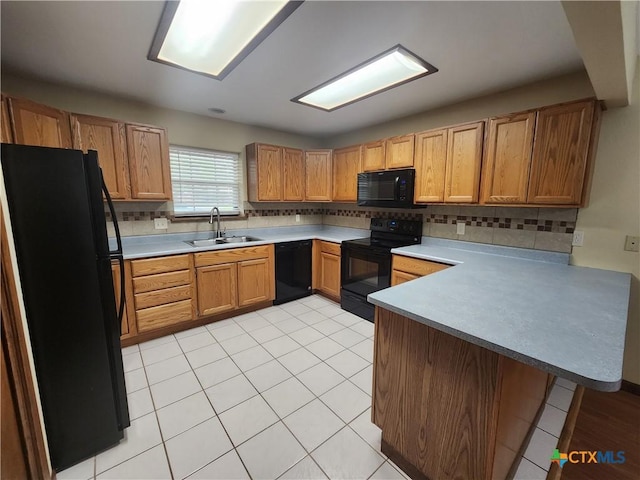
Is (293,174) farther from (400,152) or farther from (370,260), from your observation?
(370,260)

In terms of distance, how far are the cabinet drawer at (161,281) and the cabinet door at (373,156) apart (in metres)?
2.38

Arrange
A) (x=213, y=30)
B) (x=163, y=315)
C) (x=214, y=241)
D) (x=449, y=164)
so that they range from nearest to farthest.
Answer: (x=213, y=30), (x=449, y=164), (x=163, y=315), (x=214, y=241)

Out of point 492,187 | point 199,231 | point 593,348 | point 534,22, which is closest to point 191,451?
point 593,348

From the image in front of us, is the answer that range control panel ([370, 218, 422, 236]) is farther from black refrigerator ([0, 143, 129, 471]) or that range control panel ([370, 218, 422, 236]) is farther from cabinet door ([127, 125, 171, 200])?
black refrigerator ([0, 143, 129, 471])

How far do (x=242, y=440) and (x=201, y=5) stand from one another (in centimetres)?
243

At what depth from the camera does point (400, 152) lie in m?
2.99

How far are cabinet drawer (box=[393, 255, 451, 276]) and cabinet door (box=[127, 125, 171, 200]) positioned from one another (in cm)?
247

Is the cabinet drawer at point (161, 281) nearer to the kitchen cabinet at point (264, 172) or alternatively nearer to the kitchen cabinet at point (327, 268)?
the kitchen cabinet at point (264, 172)

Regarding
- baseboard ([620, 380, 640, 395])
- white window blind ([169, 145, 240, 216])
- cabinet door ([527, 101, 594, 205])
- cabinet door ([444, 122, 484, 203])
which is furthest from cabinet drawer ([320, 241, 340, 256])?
baseboard ([620, 380, 640, 395])

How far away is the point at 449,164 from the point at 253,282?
97.4 inches

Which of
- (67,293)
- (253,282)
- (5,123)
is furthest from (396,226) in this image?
(5,123)

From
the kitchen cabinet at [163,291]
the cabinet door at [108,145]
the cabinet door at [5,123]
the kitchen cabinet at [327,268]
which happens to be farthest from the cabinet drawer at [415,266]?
the cabinet door at [5,123]

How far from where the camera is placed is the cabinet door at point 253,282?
Result: 318 centimetres

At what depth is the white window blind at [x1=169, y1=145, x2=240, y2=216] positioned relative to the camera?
326 cm
